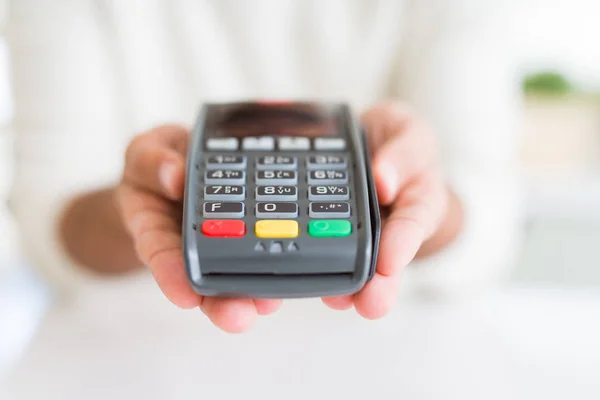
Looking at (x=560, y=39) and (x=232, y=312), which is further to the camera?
(x=560, y=39)

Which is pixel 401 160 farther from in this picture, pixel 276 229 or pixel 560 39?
pixel 560 39

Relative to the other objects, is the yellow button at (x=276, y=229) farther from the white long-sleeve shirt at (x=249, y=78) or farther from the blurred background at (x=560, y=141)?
the blurred background at (x=560, y=141)

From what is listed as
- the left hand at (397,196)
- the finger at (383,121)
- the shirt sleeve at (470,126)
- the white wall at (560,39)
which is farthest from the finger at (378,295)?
the white wall at (560,39)

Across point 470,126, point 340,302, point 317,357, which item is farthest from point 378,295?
point 470,126

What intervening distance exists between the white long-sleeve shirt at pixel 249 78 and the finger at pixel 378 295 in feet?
0.61

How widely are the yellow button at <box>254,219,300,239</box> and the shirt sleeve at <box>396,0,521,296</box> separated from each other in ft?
0.73

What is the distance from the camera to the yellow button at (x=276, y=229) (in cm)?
23

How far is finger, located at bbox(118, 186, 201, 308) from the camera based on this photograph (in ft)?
0.73

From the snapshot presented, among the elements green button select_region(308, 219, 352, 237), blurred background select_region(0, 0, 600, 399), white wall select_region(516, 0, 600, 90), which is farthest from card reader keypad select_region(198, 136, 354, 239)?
white wall select_region(516, 0, 600, 90)

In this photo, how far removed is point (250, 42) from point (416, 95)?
0.13 meters

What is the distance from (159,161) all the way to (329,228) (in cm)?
9

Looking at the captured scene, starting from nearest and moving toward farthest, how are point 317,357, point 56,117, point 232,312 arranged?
point 232,312
point 317,357
point 56,117

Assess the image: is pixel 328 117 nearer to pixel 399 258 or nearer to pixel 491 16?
pixel 399 258

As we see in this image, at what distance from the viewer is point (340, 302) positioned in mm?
231
